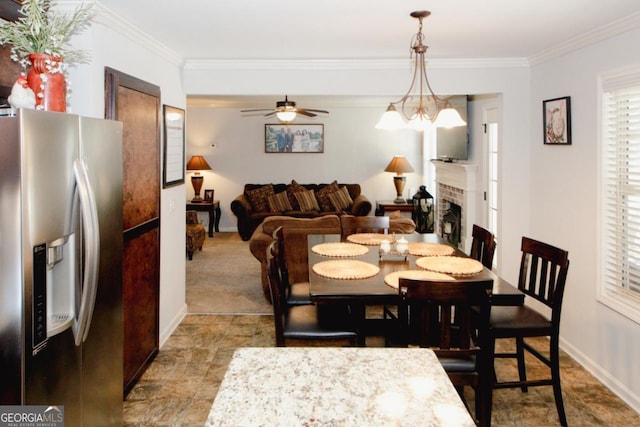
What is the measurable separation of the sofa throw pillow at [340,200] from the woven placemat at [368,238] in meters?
4.77

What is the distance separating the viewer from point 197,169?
29.1 feet

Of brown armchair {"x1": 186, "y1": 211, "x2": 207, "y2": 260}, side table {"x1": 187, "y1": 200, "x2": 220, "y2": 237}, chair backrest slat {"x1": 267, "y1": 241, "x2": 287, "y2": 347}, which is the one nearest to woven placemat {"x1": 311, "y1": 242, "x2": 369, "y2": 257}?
chair backrest slat {"x1": 267, "y1": 241, "x2": 287, "y2": 347}

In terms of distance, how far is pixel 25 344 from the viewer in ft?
5.60

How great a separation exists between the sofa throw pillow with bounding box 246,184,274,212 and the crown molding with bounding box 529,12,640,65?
17.8 feet

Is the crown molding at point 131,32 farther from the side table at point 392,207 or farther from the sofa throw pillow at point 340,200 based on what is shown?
the side table at point 392,207

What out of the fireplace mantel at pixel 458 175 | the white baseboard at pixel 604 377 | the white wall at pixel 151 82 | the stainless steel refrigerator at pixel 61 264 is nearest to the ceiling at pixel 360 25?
the white wall at pixel 151 82

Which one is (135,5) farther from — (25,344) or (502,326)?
(502,326)

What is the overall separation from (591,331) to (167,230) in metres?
3.25

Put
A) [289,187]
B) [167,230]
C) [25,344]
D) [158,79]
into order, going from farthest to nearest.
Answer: [289,187] < [167,230] < [158,79] < [25,344]

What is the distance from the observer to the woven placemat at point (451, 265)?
2.81 m

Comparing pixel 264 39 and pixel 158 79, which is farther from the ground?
pixel 264 39

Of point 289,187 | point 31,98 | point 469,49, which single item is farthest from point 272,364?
point 289,187

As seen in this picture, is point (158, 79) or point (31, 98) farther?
point (158, 79)

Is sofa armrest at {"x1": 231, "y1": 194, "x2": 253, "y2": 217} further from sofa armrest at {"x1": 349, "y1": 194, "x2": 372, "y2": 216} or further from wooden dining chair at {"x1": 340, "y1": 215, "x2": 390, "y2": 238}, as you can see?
wooden dining chair at {"x1": 340, "y1": 215, "x2": 390, "y2": 238}
